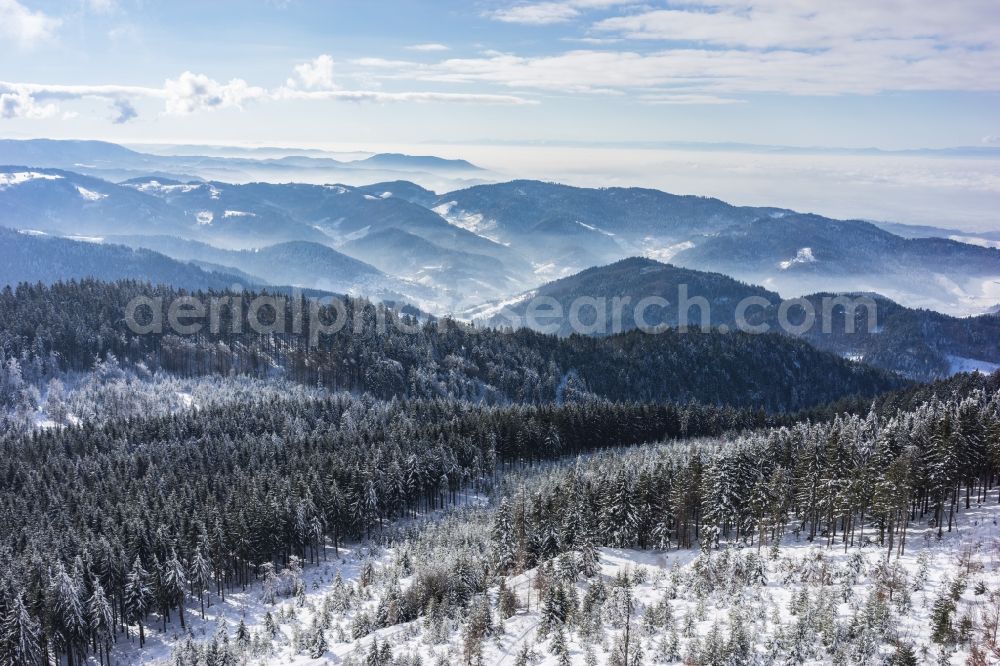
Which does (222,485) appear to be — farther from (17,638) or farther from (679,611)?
(679,611)

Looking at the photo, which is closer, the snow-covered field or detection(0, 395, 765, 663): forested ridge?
the snow-covered field

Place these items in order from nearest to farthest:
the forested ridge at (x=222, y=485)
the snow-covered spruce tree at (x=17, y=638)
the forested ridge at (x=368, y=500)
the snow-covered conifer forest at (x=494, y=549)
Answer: the snow-covered conifer forest at (x=494, y=549) < the snow-covered spruce tree at (x=17, y=638) < the forested ridge at (x=368, y=500) < the forested ridge at (x=222, y=485)

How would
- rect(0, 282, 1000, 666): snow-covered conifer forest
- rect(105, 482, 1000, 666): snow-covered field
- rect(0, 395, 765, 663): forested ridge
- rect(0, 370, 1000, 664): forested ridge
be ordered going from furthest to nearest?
rect(0, 395, 765, 663): forested ridge
rect(0, 370, 1000, 664): forested ridge
rect(0, 282, 1000, 666): snow-covered conifer forest
rect(105, 482, 1000, 666): snow-covered field

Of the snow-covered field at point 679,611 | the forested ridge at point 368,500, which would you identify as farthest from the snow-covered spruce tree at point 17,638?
the snow-covered field at point 679,611

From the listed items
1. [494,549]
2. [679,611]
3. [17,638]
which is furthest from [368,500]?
[679,611]

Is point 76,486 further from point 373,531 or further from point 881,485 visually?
point 881,485

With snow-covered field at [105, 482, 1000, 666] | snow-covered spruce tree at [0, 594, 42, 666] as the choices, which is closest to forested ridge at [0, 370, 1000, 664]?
snow-covered spruce tree at [0, 594, 42, 666]

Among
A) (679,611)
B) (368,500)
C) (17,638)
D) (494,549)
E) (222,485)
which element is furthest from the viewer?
(222,485)

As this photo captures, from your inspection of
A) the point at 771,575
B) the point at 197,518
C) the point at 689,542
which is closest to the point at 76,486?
the point at 197,518

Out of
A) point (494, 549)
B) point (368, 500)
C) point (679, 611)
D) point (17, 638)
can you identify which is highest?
point (679, 611)

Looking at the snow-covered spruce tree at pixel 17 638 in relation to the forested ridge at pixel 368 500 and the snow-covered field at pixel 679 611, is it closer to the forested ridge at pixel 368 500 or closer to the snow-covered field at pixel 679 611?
the forested ridge at pixel 368 500

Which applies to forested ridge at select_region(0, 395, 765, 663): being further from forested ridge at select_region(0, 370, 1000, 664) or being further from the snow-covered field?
the snow-covered field
